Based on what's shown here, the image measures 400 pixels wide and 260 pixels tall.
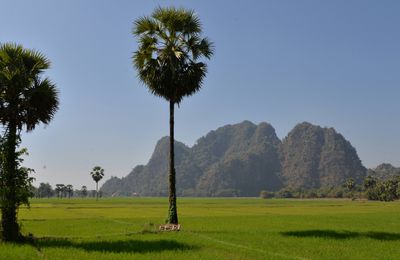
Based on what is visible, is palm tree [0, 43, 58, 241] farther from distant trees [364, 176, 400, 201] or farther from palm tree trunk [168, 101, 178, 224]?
distant trees [364, 176, 400, 201]

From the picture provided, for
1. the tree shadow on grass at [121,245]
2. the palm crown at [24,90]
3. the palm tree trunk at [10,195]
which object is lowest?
the tree shadow on grass at [121,245]

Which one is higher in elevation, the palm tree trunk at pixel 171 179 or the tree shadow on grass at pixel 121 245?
the palm tree trunk at pixel 171 179

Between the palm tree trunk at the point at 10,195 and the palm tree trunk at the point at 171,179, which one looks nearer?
the palm tree trunk at the point at 10,195

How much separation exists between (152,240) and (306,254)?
866 cm

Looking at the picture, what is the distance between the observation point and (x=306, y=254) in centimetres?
2030

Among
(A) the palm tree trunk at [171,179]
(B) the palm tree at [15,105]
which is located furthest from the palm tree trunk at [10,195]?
(A) the palm tree trunk at [171,179]

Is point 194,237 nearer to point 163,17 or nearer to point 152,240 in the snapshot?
point 152,240

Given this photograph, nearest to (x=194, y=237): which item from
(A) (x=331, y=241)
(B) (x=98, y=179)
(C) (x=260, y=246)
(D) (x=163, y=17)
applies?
(C) (x=260, y=246)

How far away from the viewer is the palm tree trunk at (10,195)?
23.9 metres

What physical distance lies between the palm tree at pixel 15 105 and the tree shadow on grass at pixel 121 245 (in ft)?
8.23

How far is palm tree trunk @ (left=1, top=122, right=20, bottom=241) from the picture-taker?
23.9 m

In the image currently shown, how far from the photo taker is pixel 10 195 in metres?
24.1

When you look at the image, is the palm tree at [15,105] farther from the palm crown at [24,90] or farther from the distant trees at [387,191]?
the distant trees at [387,191]

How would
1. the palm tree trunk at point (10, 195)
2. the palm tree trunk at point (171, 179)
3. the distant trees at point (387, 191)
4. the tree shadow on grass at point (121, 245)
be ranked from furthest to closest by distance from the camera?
the distant trees at point (387, 191) < the palm tree trunk at point (171, 179) < the palm tree trunk at point (10, 195) < the tree shadow on grass at point (121, 245)
